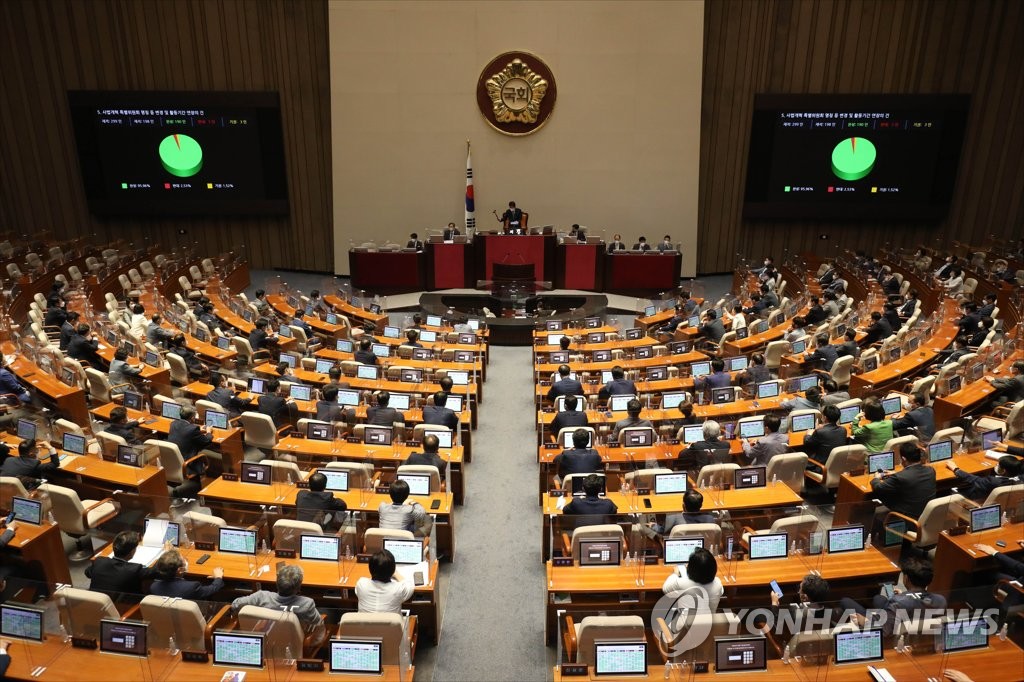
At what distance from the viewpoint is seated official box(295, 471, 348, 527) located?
6.27 meters

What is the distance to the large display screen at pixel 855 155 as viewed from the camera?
1912 cm

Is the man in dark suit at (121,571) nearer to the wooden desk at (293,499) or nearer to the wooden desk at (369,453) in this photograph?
the wooden desk at (293,499)

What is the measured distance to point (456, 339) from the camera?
1323 centimetres

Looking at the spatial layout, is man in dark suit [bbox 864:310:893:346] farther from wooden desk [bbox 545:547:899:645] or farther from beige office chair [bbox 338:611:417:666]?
beige office chair [bbox 338:611:417:666]

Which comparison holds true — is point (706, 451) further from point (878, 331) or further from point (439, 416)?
point (878, 331)

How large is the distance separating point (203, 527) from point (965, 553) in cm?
627

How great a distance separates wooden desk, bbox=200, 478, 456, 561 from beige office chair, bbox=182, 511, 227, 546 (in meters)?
0.65

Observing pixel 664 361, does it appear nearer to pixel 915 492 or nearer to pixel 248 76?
pixel 915 492

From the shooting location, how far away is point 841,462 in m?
7.75

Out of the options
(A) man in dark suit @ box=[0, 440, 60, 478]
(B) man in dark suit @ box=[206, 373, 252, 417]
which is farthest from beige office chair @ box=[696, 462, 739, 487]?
(A) man in dark suit @ box=[0, 440, 60, 478]

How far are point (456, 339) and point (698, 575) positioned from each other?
8564mm

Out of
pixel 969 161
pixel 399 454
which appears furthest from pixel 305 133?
pixel 969 161

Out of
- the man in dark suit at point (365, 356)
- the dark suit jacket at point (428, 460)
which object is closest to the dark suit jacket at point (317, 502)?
the dark suit jacket at point (428, 460)

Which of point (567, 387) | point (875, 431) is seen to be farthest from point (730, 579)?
point (567, 387)
